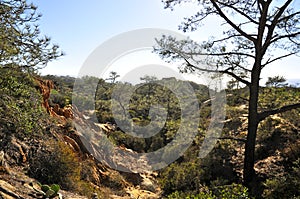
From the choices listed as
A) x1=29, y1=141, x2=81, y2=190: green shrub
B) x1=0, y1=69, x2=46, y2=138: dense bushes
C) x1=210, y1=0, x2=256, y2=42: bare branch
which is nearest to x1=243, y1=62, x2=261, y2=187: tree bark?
x1=210, y1=0, x2=256, y2=42: bare branch

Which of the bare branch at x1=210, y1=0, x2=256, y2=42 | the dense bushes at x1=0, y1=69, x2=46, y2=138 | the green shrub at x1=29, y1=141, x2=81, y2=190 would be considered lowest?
the green shrub at x1=29, y1=141, x2=81, y2=190

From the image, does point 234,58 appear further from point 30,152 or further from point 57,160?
point 30,152

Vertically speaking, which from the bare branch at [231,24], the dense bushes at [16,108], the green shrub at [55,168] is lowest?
the green shrub at [55,168]

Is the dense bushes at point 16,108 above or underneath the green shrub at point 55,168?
above

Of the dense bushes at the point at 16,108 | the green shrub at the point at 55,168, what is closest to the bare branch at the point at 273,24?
the green shrub at the point at 55,168

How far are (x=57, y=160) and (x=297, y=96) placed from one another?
9.27m

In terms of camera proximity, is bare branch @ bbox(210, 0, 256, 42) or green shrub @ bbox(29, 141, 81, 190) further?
bare branch @ bbox(210, 0, 256, 42)

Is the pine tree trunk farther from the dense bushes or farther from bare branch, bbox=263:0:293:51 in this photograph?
the dense bushes

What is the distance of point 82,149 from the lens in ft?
36.1

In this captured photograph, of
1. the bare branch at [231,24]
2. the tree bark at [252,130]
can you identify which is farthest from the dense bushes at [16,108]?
the tree bark at [252,130]

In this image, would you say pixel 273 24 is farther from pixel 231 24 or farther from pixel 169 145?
pixel 169 145

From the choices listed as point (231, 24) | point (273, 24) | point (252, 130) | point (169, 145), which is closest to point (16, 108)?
point (231, 24)

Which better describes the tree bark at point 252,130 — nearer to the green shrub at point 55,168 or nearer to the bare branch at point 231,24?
the bare branch at point 231,24

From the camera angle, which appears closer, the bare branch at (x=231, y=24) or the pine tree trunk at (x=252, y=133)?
the bare branch at (x=231, y=24)
